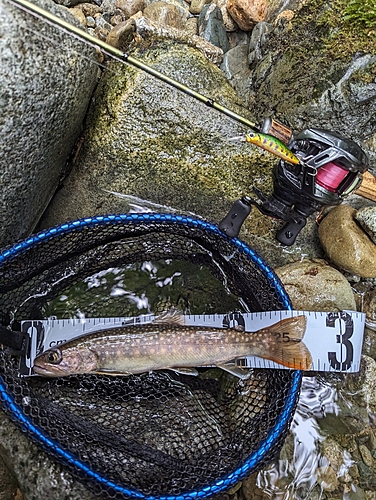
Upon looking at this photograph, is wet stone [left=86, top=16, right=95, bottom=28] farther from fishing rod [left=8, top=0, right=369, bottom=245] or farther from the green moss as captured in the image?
the green moss

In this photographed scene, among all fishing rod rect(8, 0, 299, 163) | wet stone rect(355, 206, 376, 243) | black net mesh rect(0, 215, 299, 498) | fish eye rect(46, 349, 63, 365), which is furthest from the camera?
wet stone rect(355, 206, 376, 243)

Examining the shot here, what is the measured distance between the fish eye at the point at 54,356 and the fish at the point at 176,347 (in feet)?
0.15

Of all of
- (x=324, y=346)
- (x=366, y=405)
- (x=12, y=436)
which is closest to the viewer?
(x=12, y=436)

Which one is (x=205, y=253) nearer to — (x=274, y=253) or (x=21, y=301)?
(x=274, y=253)

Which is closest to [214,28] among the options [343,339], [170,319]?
[170,319]

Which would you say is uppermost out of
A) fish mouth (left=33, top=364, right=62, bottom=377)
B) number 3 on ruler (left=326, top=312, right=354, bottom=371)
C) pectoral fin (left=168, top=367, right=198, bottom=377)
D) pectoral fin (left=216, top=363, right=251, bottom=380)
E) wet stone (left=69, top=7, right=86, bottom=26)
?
wet stone (left=69, top=7, right=86, bottom=26)

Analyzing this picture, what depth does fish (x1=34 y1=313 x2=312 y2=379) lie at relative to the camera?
284 cm

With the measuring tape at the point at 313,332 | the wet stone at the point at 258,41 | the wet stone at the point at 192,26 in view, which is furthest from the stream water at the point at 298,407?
the wet stone at the point at 192,26

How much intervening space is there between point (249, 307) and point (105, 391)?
49.4 inches

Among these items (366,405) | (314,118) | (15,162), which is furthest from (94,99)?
(366,405)

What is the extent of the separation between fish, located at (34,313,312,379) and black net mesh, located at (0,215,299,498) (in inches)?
7.1

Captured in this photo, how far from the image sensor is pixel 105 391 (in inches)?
121

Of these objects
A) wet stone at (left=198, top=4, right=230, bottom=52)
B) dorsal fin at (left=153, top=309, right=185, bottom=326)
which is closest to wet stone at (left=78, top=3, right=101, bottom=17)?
wet stone at (left=198, top=4, right=230, bottom=52)

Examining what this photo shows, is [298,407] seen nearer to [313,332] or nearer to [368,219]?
[313,332]
